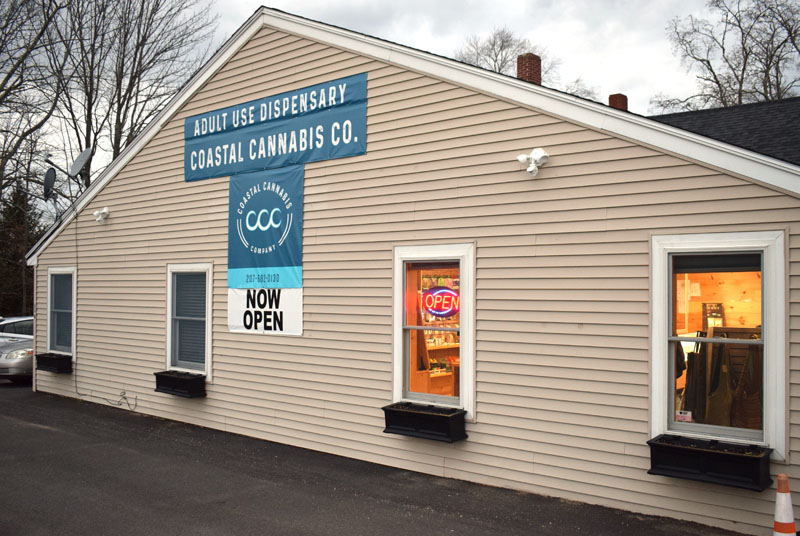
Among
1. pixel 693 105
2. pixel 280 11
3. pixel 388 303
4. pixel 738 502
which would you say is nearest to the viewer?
pixel 738 502

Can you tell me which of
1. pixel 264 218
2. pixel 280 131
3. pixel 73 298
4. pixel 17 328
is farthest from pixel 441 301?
pixel 17 328

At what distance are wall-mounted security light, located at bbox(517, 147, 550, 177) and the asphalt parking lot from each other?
3.22 meters

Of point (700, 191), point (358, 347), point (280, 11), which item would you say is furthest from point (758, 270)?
point (280, 11)

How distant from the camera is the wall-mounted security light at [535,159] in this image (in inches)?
257

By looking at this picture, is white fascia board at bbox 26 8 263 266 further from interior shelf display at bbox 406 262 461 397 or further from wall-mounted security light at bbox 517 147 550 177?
wall-mounted security light at bbox 517 147 550 177

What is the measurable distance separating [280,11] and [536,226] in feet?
16.6

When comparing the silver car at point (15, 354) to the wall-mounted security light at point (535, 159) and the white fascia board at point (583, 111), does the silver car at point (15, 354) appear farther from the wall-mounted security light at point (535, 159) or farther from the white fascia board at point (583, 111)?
the wall-mounted security light at point (535, 159)

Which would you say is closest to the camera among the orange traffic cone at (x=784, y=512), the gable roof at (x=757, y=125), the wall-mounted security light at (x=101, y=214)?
the orange traffic cone at (x=784, y=512)

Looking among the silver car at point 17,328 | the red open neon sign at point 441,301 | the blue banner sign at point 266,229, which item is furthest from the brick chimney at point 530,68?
the silver car at point 17,328

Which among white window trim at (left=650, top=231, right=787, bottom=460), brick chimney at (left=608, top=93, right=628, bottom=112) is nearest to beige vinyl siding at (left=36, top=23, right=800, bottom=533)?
white window trim at (left=650, top=231, right=787, bottom=460)

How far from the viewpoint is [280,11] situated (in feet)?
30.2

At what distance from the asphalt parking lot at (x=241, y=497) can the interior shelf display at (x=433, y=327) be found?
3.45 ft

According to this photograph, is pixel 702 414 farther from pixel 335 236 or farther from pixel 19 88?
pixel 19 88

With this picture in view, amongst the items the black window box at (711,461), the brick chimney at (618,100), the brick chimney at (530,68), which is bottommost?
the black window box at (711,461)
